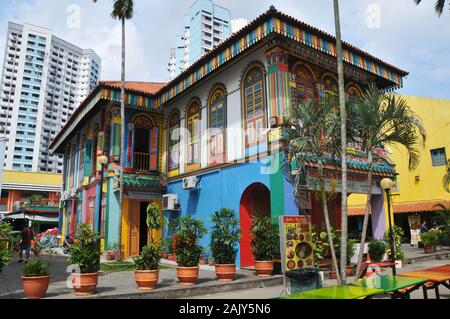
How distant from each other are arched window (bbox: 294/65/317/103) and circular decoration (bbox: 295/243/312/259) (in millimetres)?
4689

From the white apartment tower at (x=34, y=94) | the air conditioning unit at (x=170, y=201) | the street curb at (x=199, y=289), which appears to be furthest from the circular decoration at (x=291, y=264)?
the white apartment tower at (x=34, y=94)

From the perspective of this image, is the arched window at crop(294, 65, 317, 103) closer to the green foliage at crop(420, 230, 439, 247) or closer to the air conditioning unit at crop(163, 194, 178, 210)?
the air conditioning unit at crop(163, 194, 178, 210)

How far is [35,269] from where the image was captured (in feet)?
25.5

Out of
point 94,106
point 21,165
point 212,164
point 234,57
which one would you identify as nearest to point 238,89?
point 234,57

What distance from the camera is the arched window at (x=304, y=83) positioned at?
477 inches

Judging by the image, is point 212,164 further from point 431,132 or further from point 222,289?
point 431,132

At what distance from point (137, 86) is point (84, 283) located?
1171 centimetres

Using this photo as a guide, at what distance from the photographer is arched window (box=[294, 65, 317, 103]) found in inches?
477

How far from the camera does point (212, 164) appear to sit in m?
13.9

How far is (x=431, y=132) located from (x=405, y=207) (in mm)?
5264

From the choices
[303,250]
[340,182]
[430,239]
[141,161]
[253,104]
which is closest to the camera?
[303,250]

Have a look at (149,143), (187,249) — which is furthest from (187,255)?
(149,143)

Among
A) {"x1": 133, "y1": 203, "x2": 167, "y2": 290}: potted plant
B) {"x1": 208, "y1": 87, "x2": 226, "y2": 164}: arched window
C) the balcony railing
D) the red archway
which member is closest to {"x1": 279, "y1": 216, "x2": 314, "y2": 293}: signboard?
the red archway

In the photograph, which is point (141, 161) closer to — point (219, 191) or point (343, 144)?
point (219, 191)
